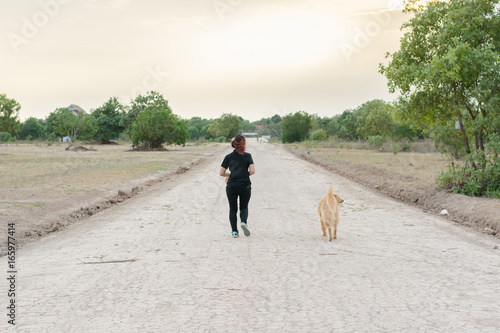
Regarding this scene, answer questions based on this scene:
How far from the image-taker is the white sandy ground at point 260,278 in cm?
479

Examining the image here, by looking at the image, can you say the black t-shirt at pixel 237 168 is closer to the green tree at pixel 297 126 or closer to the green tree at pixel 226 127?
the green tree at pixel 297 126

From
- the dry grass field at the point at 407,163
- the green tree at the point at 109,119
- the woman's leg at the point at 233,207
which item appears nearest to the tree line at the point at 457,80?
the dry grass field at the point at 407,163

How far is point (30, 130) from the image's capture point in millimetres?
115875

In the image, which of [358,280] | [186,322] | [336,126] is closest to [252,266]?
[358,280]

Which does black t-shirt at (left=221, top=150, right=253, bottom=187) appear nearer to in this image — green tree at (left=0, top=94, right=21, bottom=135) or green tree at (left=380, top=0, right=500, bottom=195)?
green tree at (left=380, top=0, right=500, bottom=195)

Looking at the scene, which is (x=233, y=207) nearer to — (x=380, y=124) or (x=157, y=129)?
(x=157, y=129)

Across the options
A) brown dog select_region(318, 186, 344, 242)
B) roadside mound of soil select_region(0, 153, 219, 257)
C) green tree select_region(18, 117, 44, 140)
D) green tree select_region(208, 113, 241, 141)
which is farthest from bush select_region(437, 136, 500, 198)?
green tree select_region(208, 113, 241, 141)

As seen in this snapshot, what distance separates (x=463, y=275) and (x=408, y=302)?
5.35ft

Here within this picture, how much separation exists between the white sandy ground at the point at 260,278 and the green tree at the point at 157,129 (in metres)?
50.4

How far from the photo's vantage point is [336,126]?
398ft

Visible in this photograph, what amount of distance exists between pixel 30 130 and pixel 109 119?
37.4 meters

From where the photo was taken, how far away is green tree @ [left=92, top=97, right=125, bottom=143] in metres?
89.6

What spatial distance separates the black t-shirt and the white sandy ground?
107cm

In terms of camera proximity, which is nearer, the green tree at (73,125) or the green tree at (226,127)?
the green tree at (73,125)
